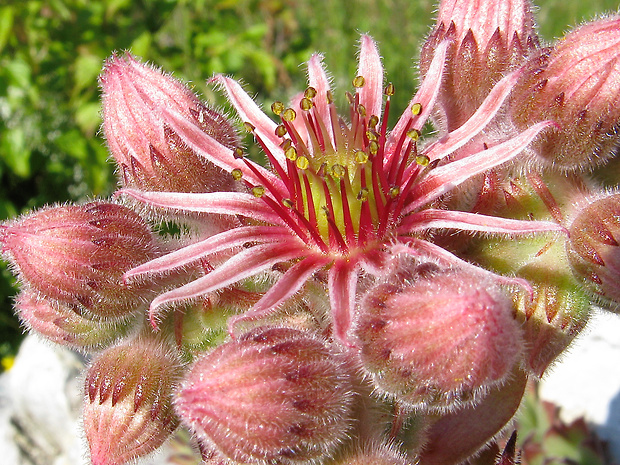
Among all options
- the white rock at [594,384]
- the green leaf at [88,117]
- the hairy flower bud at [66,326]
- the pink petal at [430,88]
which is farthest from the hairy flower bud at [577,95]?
the green leaf at [88,117]

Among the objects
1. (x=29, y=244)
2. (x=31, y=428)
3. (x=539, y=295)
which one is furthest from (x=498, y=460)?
(x=31, y=428)

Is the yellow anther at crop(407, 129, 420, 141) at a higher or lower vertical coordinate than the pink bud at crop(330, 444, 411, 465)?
higher

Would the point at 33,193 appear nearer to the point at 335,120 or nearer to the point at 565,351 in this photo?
the point at 335,120

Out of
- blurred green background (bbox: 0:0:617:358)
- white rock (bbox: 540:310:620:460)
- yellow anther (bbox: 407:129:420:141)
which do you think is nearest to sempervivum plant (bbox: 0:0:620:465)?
yellow anther (bbox: 407:129:420:141)

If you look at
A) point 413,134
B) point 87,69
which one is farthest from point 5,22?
point 413,134

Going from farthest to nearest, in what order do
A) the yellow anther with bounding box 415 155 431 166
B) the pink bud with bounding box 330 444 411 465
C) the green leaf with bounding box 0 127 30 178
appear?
the green leaf with bounding box 0 127 30 178 → the yellow anther with bounding box 415 155 431 166 → the pink bud with bounding box 330 444 411 465

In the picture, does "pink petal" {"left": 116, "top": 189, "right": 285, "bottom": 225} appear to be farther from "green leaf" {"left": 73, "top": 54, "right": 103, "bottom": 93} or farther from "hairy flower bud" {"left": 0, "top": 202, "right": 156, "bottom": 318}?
"green leaf" {"left": 73, "top": 54, "right": 103, "bottom": 93}

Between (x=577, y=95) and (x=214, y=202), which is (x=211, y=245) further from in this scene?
(x=577, y=95)
